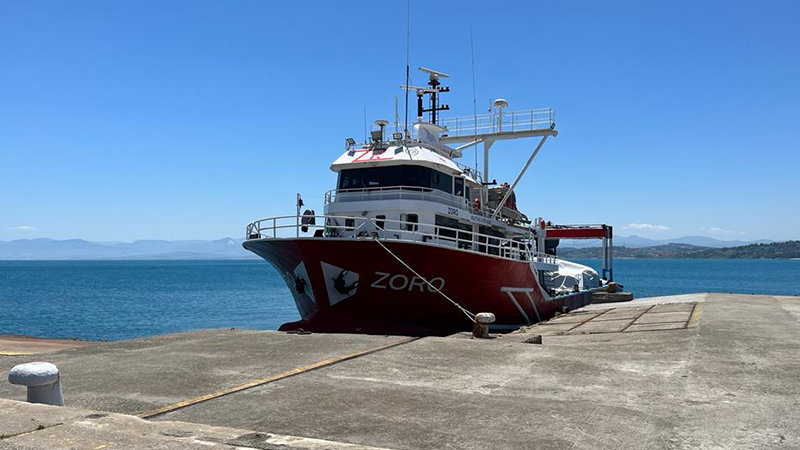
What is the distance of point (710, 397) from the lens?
247 inches

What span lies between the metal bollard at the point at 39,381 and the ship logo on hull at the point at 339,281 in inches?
396

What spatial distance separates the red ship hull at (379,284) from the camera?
15.1 m

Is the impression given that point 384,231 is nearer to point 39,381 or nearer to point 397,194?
point 397,194

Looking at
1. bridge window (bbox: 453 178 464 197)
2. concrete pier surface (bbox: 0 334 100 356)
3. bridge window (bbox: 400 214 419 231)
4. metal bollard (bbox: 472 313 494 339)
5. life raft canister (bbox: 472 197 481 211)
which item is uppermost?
bridge window (bbox: 453 178 464 197)

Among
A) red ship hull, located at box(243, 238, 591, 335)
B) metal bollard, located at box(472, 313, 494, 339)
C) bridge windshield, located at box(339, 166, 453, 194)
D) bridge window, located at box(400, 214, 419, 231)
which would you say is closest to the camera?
metal bollard, located at box(472, 313, 494, 339)

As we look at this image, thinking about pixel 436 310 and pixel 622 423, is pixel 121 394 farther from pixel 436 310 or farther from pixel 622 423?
pixel 436 310

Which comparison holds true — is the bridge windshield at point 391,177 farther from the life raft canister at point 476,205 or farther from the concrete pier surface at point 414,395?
the concrete pier surface at point 414,395

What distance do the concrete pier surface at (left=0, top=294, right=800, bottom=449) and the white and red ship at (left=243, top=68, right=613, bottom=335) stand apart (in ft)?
13.7

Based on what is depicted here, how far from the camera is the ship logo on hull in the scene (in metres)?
15.3

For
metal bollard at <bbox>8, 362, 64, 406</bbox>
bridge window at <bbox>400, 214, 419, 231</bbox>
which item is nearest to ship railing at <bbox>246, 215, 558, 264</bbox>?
bridge window at <bbox>400, 214, 419, 231</bbox>

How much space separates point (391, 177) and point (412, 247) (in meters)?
4.40

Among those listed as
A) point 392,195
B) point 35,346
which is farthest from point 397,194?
point 35,346

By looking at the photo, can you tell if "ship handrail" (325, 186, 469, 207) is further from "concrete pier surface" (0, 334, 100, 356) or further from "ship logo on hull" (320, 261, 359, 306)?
"concrete pier surface" (0, 334, 100, 356)

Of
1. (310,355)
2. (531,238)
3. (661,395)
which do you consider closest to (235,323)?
(531,238)
